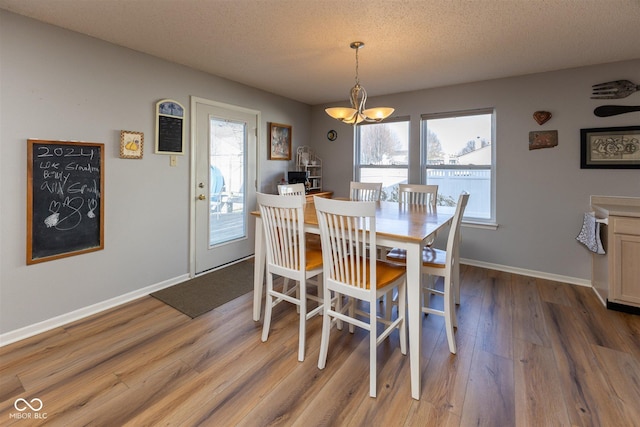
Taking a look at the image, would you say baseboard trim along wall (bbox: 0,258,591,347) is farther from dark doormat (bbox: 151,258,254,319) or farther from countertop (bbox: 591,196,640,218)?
countertop (bbox: 591,196,640,218)

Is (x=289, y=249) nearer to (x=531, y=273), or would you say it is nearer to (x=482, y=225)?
(x=482, y=225)

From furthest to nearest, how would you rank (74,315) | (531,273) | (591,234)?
1. (531,273)
2. (591,234)
3. (74,315)

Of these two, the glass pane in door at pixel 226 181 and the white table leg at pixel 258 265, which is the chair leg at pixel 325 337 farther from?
the glass pane in door at pixel 226 181

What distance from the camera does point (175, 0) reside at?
198 cm

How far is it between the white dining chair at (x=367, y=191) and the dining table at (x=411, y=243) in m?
0.93

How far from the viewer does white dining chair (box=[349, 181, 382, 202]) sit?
3533 mm

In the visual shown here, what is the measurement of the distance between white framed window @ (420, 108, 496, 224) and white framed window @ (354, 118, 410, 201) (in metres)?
0.30

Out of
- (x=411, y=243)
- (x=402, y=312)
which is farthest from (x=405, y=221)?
(x=402, y=312)

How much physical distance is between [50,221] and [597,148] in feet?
16.6

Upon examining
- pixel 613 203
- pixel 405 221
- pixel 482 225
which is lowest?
pixel 482 225

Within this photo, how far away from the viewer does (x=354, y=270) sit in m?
1.86

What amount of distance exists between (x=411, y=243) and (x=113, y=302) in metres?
2.67

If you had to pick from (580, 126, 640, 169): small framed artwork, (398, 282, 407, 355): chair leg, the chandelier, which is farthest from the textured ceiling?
(398, 282, 407, 355): chair leg

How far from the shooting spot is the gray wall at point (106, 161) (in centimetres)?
216
